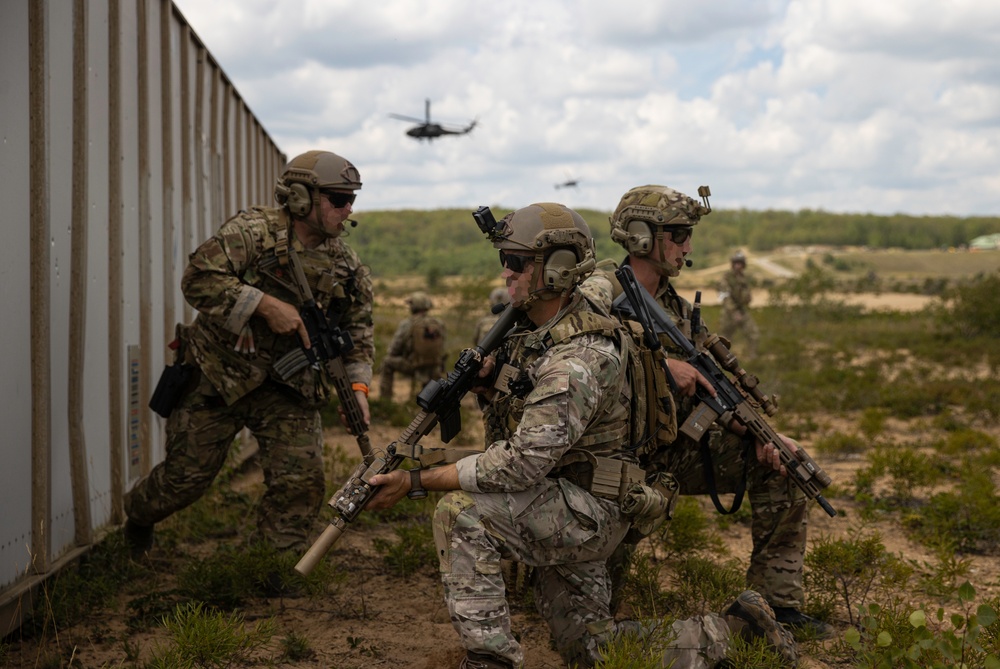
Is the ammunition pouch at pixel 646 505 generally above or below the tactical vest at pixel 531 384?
below

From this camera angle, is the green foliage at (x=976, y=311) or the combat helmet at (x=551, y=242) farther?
the green foliage at (x=976, y=311)

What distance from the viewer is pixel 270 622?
12.2 ft

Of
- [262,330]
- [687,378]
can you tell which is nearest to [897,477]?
[687,378]

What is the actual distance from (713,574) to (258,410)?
226 cm

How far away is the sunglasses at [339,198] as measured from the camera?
15.3 feet

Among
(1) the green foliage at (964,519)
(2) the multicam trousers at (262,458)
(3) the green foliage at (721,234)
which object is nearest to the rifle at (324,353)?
(2) the multicam trousers at (262,458)

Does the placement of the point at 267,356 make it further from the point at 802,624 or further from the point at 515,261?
the point at 802,624

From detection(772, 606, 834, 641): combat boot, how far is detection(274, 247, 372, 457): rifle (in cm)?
199

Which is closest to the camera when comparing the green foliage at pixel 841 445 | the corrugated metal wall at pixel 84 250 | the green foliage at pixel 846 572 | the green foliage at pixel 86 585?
the corrugated metal wall at pixel 84 250

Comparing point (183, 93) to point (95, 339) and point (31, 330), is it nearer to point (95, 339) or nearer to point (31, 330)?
point (95, 339)

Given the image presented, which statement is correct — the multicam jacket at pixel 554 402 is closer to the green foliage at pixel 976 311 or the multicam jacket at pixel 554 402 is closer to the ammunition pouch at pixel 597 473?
the ammunition pouch at pixel 597 473

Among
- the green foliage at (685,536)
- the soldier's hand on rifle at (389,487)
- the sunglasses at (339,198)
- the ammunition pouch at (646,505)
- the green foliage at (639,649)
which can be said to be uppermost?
the sunglasses at (339,198)

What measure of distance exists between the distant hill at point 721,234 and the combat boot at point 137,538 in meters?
63.7

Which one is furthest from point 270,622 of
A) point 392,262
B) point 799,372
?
point 392,262
